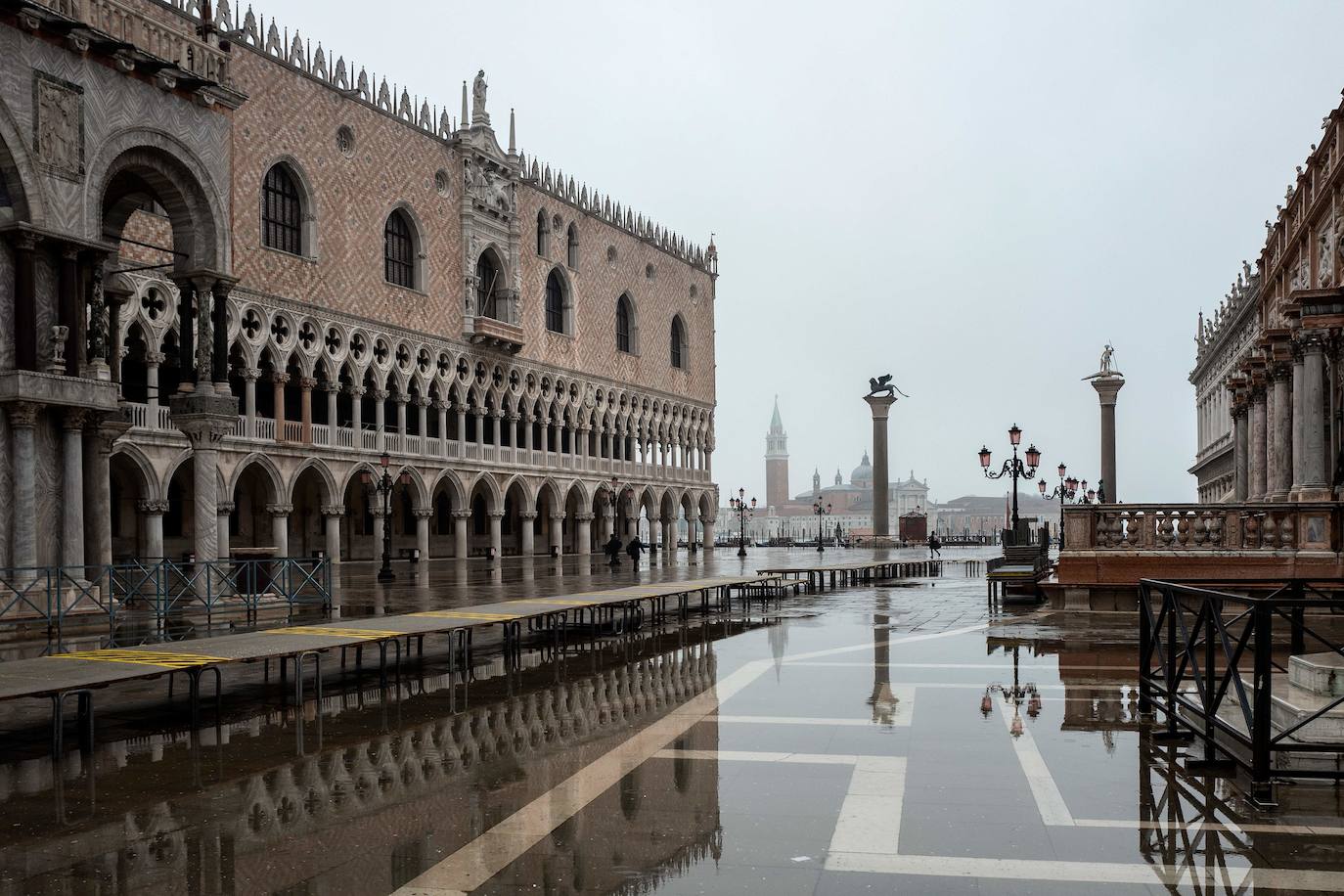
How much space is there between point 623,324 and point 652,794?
192 feet

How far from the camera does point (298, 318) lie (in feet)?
129

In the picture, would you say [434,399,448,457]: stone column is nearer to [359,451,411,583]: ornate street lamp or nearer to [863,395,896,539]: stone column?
[359,451,411,583]: ornate street lamp

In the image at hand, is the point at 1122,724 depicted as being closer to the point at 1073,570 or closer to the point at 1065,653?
the point at 1065,653

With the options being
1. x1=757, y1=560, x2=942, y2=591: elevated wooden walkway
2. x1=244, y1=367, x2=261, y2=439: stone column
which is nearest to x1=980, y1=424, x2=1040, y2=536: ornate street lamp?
x1=757, y1=560, x2=942, y2=591: elevated wooden walkway

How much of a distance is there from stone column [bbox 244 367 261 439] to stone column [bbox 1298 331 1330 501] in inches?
1186

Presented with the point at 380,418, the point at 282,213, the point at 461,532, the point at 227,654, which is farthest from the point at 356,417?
the point at 227,654

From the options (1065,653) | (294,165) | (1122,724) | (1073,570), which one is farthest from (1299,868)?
(294,165)

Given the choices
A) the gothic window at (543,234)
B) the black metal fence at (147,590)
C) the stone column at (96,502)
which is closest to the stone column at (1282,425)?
the black metal fence at (147,590)

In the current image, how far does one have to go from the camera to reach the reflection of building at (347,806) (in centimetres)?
509

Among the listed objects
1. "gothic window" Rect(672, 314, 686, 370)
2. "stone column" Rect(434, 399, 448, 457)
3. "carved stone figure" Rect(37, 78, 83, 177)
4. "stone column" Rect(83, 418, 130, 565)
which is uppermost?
"gothic window" Rect(672, 314, 686, 370)

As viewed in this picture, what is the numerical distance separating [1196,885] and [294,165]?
1543 inches

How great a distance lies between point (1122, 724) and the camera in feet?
27.6

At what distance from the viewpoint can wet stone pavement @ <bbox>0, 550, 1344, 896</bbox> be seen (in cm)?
502

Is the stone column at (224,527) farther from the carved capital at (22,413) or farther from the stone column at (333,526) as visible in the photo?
the carved capital at (22,413)
